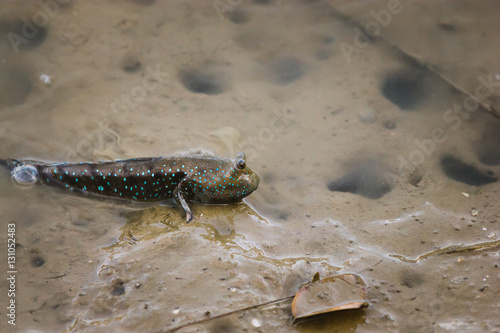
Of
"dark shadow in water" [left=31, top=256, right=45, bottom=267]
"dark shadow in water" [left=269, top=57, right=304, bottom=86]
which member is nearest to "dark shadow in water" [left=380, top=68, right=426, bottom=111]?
"dark shadow in water" [left=269, top=57, right=304, bottom=86]

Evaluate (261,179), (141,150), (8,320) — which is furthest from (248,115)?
(8,320)

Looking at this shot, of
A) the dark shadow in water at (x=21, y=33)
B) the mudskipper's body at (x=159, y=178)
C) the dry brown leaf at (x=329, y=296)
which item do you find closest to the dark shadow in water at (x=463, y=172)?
the dry brown leaf at (x=329, y=296)

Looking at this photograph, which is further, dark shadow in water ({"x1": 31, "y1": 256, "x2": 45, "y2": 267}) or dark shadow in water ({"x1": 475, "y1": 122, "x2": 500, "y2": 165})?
dark shadow in water ({"x1": 475, "y1": 122, "x2": 500, "y2": 165})

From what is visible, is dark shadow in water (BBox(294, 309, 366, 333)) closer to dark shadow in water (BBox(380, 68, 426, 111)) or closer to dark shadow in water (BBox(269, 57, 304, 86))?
dark shadow in water (BBox(380, 68, 426, 111))

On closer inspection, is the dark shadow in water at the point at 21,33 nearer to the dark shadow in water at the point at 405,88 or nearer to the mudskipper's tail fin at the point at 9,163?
the mudskipper's tail fin at the point at 9,163

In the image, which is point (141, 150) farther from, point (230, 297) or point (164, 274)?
point (230, 297)

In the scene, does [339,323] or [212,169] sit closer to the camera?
[339,323]
